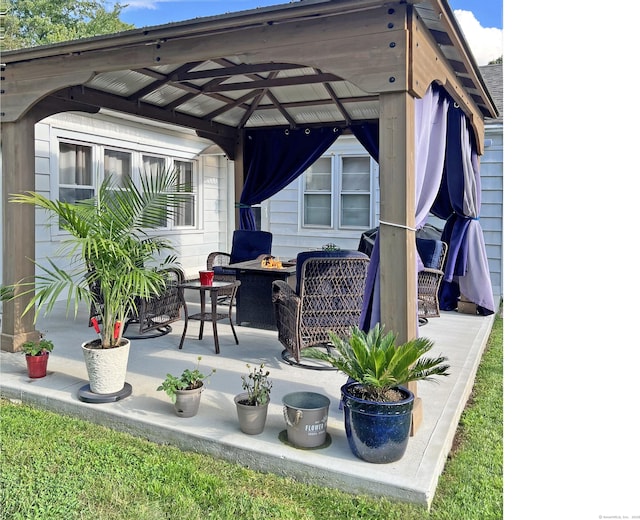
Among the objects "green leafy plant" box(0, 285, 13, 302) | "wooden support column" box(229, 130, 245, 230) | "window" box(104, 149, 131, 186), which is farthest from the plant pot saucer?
"window" box(104, 149, 131, 186)

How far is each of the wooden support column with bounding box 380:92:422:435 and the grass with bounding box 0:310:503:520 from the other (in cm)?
51

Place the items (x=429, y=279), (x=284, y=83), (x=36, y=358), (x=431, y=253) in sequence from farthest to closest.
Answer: (x=431, y=253) < (x=429, y=279) < (x=284, y=83) < (x=36, y=358)

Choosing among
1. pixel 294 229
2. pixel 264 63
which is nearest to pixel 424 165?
pixel 264 63

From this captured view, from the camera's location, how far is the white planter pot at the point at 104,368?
11.0 feet

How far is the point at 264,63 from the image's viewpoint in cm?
450

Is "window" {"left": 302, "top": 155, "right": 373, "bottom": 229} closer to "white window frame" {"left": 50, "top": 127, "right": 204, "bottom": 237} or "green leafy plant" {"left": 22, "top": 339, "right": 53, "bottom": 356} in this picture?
"white window frame" {"left": 50, "top": 127, "right": 204, "bottom": 237}

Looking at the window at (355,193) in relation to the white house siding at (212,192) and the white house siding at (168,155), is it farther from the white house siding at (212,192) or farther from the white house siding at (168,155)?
the white house siding at (168,155)

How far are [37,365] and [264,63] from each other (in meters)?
3.02

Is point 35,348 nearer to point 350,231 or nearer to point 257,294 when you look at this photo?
point 257,294

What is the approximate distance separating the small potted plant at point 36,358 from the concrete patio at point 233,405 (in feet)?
0.23

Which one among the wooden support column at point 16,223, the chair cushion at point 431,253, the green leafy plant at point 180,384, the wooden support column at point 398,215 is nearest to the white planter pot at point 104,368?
the green leafy plant at point 180,384

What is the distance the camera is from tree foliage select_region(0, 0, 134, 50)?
16766 mm

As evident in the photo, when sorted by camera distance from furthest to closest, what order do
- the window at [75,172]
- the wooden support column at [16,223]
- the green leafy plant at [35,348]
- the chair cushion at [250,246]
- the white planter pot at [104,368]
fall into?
the chair cushion at [250,246] → the window at [75,172] → the wooden support column at [16,223] → the green leafy plant at [35,348] → the white planter pot at [104,368]
